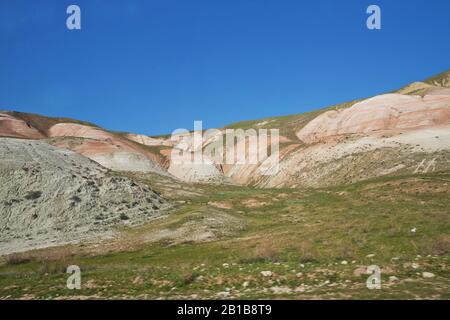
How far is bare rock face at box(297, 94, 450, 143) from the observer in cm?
10050

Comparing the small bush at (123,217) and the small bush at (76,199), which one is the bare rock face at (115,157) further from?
the small bush at (123,217)

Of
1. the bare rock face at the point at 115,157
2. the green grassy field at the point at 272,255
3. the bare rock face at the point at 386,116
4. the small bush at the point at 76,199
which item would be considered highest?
the bare rock face at the point at 386,116

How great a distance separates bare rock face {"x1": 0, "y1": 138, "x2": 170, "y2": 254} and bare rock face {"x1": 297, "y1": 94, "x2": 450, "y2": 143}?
187ft

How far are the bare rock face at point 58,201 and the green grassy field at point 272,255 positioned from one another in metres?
4.44

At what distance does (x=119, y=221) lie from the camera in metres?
52.2

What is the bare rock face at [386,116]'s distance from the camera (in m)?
100

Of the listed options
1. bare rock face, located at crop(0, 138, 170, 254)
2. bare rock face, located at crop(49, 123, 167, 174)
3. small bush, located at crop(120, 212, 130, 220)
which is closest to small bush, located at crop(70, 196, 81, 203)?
bare rock face, located at crop(0, 138, 170, 254)

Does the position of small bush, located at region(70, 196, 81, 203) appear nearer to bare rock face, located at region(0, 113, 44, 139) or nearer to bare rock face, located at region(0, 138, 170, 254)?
bare rock face, located at region(0, 138, 170, 254)

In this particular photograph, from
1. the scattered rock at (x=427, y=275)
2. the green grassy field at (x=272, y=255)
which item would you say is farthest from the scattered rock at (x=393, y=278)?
the scattered rock at (x=427, y=275)

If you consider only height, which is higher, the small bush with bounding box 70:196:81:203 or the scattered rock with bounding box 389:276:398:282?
the small bush with bounding box 70:196:81:203

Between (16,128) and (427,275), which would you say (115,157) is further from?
(427,275)

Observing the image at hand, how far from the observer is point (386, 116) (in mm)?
110062

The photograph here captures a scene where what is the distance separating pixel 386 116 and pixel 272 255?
9253 cm

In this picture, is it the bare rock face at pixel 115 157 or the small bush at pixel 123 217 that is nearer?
the small bush at pixel 123 217
